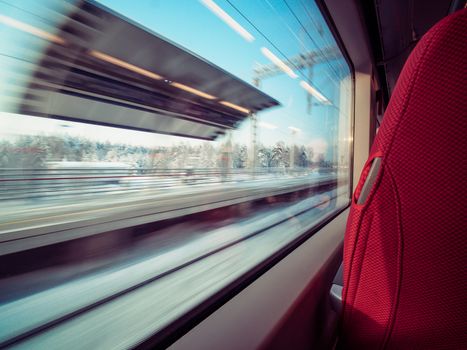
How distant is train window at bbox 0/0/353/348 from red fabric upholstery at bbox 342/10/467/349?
47 centimetres

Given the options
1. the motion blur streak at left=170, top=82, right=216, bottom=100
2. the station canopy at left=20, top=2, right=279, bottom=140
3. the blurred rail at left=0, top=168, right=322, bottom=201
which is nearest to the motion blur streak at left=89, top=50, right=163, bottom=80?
the station canopy at left=20, top=2, right=279, bottom=140

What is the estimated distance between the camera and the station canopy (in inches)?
40.9

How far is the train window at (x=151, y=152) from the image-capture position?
880mm

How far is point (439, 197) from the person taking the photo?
452 millimetres

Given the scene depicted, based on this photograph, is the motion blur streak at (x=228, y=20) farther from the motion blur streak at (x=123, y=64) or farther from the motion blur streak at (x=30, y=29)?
the motion blur streak at (x=30, y=29)

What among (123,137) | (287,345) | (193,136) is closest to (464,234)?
(287,345)

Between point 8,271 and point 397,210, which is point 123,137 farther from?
point 397,210

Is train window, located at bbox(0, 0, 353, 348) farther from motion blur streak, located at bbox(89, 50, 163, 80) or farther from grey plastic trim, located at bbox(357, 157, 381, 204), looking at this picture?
grey plastic trim, located at bbox(357, 157, 381, 204)

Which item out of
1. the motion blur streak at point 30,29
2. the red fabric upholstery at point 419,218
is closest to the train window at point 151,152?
the motion blur streak at point 30,29

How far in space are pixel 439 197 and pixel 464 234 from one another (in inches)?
3.2

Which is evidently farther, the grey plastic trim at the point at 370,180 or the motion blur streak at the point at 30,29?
the motion blur streak at the point at 30,29

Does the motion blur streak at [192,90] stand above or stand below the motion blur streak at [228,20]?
below

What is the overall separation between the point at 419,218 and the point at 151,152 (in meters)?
1.58

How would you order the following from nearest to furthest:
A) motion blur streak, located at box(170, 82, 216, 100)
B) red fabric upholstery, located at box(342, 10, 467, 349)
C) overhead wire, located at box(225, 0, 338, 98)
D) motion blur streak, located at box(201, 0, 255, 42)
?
red fabric upholstery, located at box(342, 10, 467, 349) < motion blur streak, located at box(201, 0, 255, 42) < overhead wire, located at box(225, 0, 338, 98) < motion blur streak, located at box(170, 82, 216, 100)
